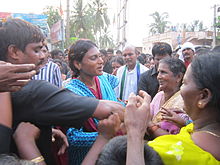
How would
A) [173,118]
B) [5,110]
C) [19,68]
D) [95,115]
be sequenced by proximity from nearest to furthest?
[19,68], [5,110], [95,115], [173,118]

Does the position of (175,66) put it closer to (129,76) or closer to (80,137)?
(80,137)

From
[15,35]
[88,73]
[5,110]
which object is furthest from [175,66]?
[5,110]

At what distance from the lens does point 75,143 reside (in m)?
2.01

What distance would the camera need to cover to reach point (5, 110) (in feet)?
3.64

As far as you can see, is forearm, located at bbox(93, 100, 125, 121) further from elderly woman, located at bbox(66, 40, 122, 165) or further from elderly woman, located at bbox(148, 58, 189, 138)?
elderly woman, located at bbox(66, 40, 122, 165)

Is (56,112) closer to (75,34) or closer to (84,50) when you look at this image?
(84,50)

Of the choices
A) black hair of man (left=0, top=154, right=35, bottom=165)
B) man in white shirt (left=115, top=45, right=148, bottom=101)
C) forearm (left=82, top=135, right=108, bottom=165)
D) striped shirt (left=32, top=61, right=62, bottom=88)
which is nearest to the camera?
black hair of man (left=0, top=154, right=35, bottom=165)

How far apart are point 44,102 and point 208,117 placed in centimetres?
80

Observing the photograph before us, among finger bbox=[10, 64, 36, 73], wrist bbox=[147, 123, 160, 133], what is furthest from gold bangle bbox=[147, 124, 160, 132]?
finger bbox=[10, 64, 36, 73]

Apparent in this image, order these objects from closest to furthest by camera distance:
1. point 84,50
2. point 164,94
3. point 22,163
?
point 22,163 → point 84,50 → point 164,94

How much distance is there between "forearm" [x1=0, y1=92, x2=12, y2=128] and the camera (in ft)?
3.56

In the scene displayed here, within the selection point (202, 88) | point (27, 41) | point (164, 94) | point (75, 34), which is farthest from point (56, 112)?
point (75, 34)

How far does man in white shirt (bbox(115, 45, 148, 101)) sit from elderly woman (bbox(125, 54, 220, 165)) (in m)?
3.33

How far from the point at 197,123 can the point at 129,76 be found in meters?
3.41
